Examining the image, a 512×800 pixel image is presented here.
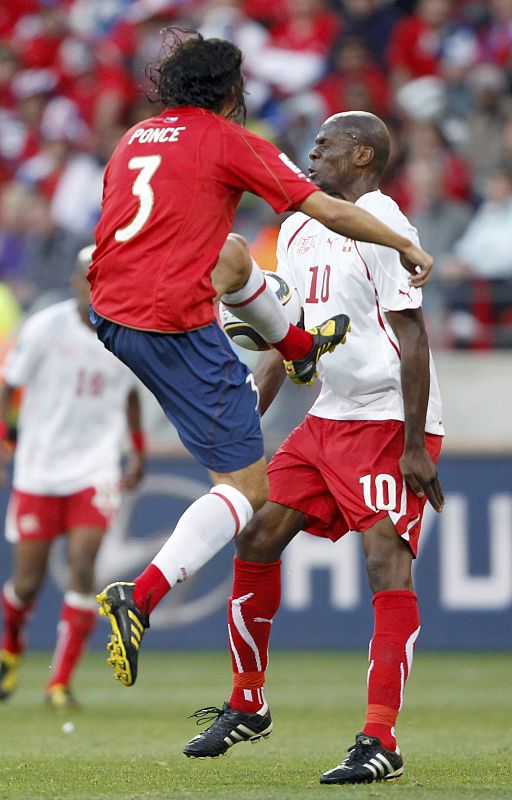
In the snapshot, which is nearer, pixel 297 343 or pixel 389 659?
pixel 389 659

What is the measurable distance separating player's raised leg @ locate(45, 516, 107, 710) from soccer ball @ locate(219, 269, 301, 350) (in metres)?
3.14

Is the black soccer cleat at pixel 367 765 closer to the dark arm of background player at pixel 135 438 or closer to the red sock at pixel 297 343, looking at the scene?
the red sock at pixel 297 343

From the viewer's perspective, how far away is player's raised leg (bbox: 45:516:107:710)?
27.9ft

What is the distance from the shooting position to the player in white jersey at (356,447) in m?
5.35

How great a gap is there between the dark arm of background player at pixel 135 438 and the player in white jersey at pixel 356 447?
125 inches

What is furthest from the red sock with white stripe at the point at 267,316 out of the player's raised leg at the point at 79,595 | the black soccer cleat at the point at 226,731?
the player's raised leg at the point at 79,595

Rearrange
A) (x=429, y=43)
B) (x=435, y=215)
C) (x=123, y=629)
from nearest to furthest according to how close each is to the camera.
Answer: (x=123, y=629) < (x=435, y=215) < (x=429, y=43)

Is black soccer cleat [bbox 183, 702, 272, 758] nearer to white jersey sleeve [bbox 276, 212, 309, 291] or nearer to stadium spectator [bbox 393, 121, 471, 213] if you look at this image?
white jersey sleeve [bbox 276, 212, 309, 291]

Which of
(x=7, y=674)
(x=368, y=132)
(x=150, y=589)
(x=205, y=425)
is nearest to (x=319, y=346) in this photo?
(x=205, y=425)

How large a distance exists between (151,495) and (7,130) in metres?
6.29

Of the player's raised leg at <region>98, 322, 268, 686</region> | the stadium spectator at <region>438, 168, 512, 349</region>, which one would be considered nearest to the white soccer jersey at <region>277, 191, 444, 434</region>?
the player's raised leg at <region>98, 322, 268, 686</region>

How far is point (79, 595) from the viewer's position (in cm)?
860

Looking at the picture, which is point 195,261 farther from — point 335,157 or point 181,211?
point 335,157

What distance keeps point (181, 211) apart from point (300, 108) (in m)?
9.16
